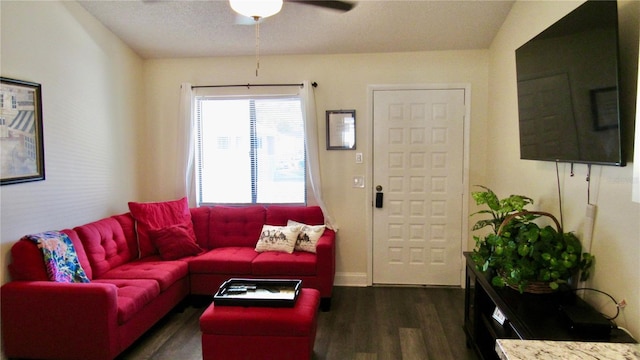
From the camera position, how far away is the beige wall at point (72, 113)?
2.53 m

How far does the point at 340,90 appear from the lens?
3881mm

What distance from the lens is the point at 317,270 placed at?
10.8 feet

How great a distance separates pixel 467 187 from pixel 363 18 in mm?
1941

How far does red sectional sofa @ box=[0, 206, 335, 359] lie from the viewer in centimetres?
233

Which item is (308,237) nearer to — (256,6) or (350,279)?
(350,279)

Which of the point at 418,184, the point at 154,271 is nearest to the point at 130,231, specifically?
the point at 154,271

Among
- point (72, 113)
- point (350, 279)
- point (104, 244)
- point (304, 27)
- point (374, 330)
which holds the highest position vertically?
point (304, 27)

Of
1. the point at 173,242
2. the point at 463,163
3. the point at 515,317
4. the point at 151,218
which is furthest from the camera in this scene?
the point at 463,163

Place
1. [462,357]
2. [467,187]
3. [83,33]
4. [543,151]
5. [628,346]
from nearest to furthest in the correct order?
1. [628,346]
2. [543,151]
3. [462,357]
4. [83,33]
5. [467,187]

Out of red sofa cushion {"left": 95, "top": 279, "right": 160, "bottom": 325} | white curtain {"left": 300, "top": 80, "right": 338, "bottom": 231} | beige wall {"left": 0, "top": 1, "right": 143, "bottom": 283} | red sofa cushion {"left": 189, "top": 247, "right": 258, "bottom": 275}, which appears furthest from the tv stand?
beige wall {"left": 0, "top": 1, "right": 143, "bottom": 283}

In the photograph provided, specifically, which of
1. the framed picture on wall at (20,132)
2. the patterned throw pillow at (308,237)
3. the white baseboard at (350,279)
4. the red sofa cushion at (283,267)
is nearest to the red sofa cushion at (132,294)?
the red sofa cushion at (283,267)

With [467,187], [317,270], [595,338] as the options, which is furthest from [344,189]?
[595,338]

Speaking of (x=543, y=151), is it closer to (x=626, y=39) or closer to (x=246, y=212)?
(x=626, y=39)

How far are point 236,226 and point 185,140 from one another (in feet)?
3.53
